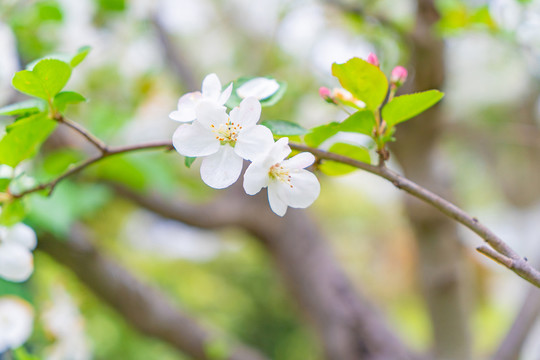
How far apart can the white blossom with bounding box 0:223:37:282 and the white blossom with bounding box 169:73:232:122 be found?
17 centimetres

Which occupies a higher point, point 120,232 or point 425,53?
point 425,53

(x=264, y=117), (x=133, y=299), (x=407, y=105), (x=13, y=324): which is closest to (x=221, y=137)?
(x=407, y=105)

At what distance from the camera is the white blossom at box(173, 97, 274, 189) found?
0.81 ft

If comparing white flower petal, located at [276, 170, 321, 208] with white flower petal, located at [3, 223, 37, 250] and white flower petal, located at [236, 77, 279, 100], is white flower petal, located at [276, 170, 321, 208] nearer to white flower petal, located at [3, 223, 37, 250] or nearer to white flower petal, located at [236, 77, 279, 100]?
white flower petal, located at [236, 77, 279, 100]

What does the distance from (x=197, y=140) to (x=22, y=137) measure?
115 mm

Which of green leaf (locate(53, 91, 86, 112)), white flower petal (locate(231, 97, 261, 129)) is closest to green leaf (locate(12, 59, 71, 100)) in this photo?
green leaf (locate(53, 91, 86, 112))

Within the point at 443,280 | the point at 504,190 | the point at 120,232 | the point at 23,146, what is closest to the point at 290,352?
the point at 120,232

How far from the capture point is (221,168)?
254 millimetres

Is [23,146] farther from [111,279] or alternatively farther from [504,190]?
[504,190]

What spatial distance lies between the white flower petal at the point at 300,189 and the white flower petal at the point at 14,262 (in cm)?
21

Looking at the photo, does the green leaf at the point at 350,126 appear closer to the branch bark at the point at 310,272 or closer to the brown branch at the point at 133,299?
the brown branch at the point at 133,299

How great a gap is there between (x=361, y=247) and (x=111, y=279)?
3502 millimetres

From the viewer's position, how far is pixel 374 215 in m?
4.10

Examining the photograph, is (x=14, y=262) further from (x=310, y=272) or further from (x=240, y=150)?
(x=310, y=272)
